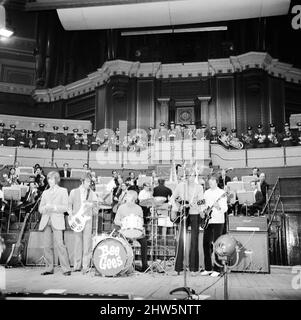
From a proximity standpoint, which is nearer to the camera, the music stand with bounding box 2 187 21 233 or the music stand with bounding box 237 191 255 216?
the music stand with bounding box 237 191 255 216

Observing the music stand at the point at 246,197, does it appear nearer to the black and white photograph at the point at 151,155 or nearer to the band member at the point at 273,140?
the black and white photograph at the point at 151,155

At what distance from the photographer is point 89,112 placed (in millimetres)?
21312

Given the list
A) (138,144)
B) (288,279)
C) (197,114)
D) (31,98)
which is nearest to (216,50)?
(197,114)

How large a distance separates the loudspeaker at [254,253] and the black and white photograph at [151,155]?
24mm

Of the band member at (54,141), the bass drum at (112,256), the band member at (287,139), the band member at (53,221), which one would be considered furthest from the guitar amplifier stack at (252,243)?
the band member at (54,141)

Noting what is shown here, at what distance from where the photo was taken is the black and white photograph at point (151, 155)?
5691mm

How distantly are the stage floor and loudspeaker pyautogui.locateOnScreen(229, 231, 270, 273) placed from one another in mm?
184

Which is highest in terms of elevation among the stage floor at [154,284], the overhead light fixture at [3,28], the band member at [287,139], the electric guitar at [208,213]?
the overhead light fixture at [3,28]

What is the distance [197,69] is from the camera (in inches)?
776

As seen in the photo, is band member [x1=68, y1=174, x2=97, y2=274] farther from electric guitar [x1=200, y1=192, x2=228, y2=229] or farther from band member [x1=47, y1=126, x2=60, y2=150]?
band member [x1=47, y1=126, x2=60, y2=150]

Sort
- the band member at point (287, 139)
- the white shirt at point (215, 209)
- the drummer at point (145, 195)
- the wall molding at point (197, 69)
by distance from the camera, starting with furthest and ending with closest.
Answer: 1. the wall molding at point (197, 69)
2. the band member at point (287, 139)
3. the drummer at point (145, 195)
4. the white shirt at point (215, 209)

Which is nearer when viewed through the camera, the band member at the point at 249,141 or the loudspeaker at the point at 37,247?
the loudspeaker at the point at 37,247

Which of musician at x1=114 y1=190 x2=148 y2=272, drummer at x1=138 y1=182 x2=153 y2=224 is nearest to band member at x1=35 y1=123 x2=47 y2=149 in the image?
drummer at x1=138 y1=182 x2=153 y2=224

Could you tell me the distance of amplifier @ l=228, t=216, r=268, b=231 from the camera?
22.9 feet
